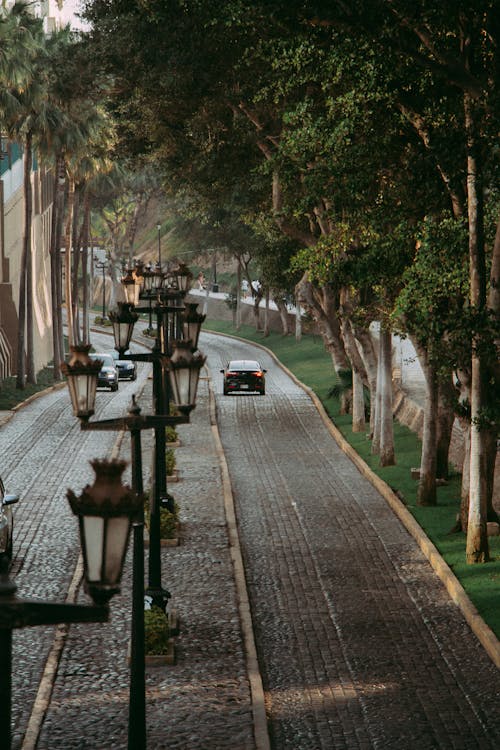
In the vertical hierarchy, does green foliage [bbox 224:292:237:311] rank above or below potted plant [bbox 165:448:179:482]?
above

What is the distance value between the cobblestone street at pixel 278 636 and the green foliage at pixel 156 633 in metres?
0.27

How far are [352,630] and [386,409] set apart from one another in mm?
15007

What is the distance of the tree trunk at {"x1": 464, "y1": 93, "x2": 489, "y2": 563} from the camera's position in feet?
60.5

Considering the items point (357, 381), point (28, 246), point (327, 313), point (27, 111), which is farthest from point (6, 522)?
point (28, 246)

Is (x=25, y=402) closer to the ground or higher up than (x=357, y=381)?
closer to the ground

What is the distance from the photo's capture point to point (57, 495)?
87.8ft

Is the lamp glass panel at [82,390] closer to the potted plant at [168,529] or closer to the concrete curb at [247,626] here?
the concrete curb at [247,626]

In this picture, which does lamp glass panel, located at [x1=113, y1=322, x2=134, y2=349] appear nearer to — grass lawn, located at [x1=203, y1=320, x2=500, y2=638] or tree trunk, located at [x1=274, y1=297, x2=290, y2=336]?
grass lawn, located at [x1=203, y1=320, x2=500, y2=638]

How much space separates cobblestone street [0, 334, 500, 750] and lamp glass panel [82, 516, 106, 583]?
17.1ft

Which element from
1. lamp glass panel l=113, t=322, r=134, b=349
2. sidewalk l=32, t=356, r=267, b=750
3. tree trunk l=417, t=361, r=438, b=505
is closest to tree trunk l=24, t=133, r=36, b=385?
tree trunk l=417, t=361, r=438, b=505

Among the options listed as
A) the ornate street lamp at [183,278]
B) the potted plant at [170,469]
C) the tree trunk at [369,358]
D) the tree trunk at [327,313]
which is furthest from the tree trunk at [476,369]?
the tree trunk at [327,313]

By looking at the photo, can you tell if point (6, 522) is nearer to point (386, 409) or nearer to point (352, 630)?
point (352, 630)

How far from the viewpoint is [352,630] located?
1661 centimetres

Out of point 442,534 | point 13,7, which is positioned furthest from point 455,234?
point 13,7
